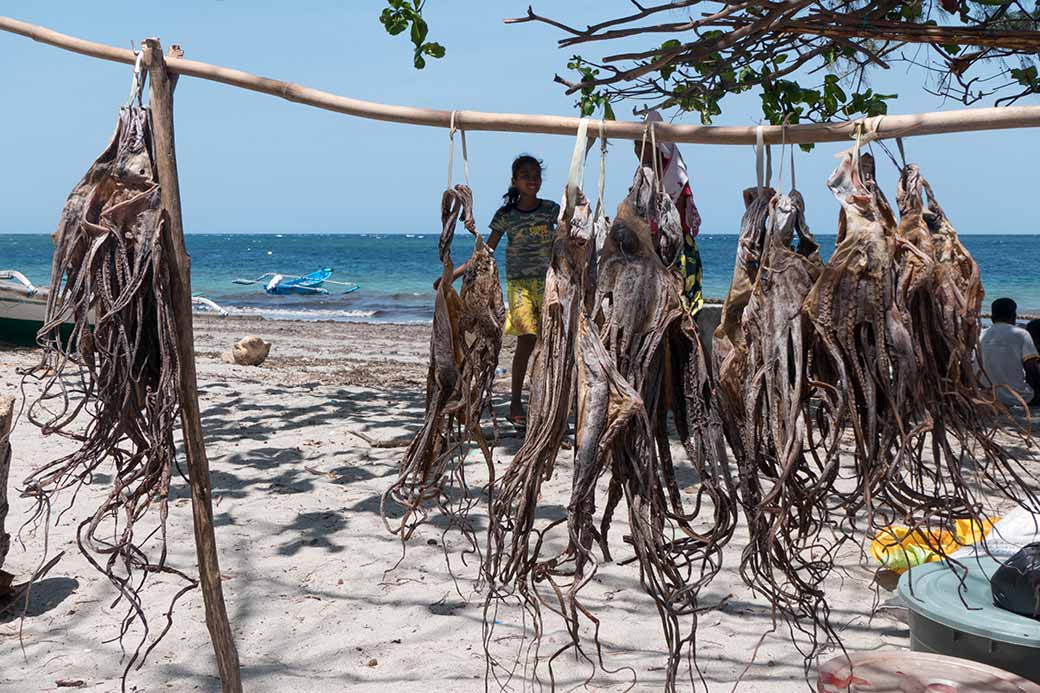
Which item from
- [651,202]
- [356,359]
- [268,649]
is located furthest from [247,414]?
[651,202]

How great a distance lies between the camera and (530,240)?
479 cm

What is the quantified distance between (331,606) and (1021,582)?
2.58m

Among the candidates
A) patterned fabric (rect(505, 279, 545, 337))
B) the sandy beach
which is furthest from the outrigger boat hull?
patterned fabric (rect(505, 279, 545, 337))

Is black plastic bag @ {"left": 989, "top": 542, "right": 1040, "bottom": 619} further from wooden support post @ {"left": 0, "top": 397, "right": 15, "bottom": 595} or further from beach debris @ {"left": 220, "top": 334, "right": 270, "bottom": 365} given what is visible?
beach debris @ {"left": 220, "top": 334, "right": 270, "bottom": 365}

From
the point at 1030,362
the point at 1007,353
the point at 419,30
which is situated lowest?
the point at 1030,362

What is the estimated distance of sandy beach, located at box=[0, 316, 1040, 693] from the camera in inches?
132

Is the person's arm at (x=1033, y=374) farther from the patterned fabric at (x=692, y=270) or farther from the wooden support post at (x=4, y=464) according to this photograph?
the wooden support post at (x=4, y=464)

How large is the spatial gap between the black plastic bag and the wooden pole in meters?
2.28

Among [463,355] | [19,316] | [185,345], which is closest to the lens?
[185,345]

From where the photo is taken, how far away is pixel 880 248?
1.86m

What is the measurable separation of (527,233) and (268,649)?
7.66 feet

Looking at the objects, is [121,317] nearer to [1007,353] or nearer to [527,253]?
[527,253]

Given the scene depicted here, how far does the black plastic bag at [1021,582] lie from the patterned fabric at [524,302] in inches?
99.2

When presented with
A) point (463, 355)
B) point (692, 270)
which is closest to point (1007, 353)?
point (692, 270)
